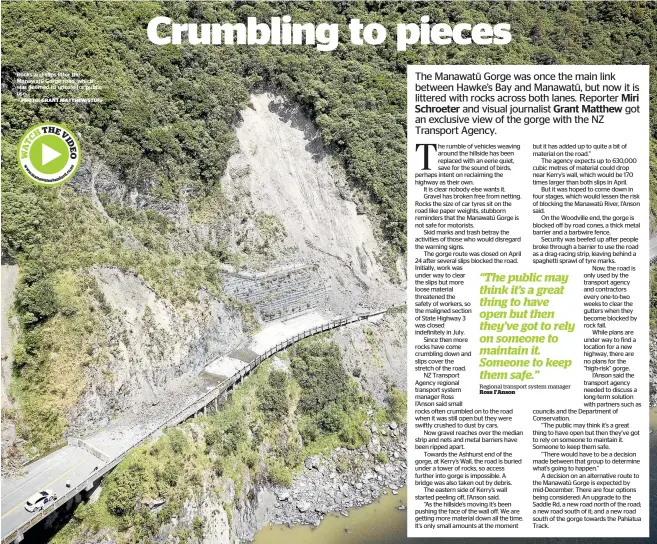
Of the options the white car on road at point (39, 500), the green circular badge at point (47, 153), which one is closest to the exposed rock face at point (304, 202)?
the green circular badge at point (47, 153)

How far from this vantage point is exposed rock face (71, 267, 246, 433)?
28344 mm

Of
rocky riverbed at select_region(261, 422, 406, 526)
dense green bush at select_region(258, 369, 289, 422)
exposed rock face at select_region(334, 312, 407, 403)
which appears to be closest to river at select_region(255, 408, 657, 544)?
rocky riverbed at select_region(261, 422, 406, 526)

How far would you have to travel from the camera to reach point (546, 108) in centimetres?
2441

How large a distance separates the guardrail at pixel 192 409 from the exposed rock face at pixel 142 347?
1898 mm

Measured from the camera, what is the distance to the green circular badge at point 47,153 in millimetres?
24531

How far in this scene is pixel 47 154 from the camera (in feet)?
80.6

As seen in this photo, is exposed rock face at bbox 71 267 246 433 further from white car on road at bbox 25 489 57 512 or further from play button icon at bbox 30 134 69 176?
play button icon at bbox 30 134 69 176

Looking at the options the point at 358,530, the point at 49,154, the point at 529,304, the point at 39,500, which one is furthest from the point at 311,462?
the point at 49,154

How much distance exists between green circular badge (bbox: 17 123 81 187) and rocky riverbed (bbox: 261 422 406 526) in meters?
18.8

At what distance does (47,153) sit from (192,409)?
1357cm

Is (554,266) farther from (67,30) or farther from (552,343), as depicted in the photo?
(67,30)

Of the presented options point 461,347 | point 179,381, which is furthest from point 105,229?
point 461,347

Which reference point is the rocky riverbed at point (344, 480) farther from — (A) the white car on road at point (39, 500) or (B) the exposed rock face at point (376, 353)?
(A) the white car on road at point (39, 500)

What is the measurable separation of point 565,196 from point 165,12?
27629 mm
